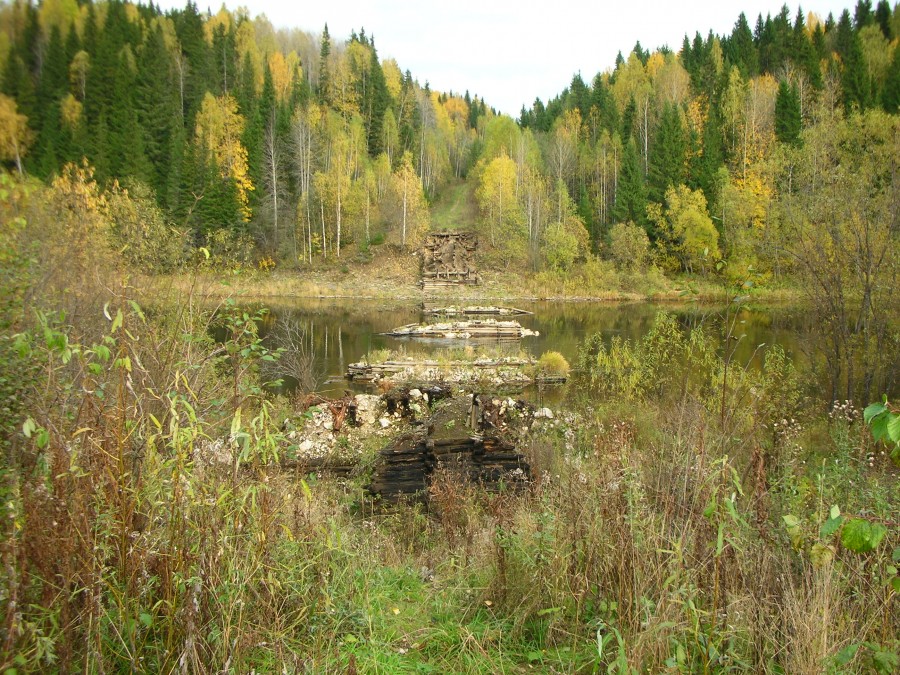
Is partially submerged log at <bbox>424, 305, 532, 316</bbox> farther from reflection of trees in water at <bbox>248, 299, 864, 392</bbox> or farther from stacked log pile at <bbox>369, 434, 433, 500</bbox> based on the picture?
stacked log pile at <bbox>369, 434, 433, 500</bbox>

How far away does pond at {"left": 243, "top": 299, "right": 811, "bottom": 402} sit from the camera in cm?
1453

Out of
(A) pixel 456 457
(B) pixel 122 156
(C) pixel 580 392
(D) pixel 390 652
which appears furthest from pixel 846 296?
(B) pixel 122 156

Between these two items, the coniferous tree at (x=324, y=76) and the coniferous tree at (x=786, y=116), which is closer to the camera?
the coniferous tree at (x=786, y=116)

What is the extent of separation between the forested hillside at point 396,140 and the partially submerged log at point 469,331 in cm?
1752

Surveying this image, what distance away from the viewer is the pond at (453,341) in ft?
47.7

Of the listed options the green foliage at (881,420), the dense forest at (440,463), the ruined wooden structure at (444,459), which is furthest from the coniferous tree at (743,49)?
the green foliage at (881,420)

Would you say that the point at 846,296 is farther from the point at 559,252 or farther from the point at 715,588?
the point at 559,252

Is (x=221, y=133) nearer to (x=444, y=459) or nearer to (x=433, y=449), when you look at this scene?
(x=433, y=449)

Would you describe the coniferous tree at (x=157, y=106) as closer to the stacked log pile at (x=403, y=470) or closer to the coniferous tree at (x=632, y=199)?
the coniferous tree at (x=632, y=199)

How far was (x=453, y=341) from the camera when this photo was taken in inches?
858

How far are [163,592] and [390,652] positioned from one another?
0.97 m

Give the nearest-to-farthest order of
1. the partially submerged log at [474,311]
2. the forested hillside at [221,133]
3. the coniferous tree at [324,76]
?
the partially submerged log at [474,311], the forested hillside at [221,133], the coniferous tree at [324,76]

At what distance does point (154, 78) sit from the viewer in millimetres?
48812

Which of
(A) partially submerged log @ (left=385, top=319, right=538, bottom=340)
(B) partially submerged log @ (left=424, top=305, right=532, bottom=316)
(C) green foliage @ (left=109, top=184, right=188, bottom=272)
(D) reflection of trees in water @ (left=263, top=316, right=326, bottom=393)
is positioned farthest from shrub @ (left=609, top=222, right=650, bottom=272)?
(C) green foliage @ (left=109, top=184, right=188, bottom=272)
